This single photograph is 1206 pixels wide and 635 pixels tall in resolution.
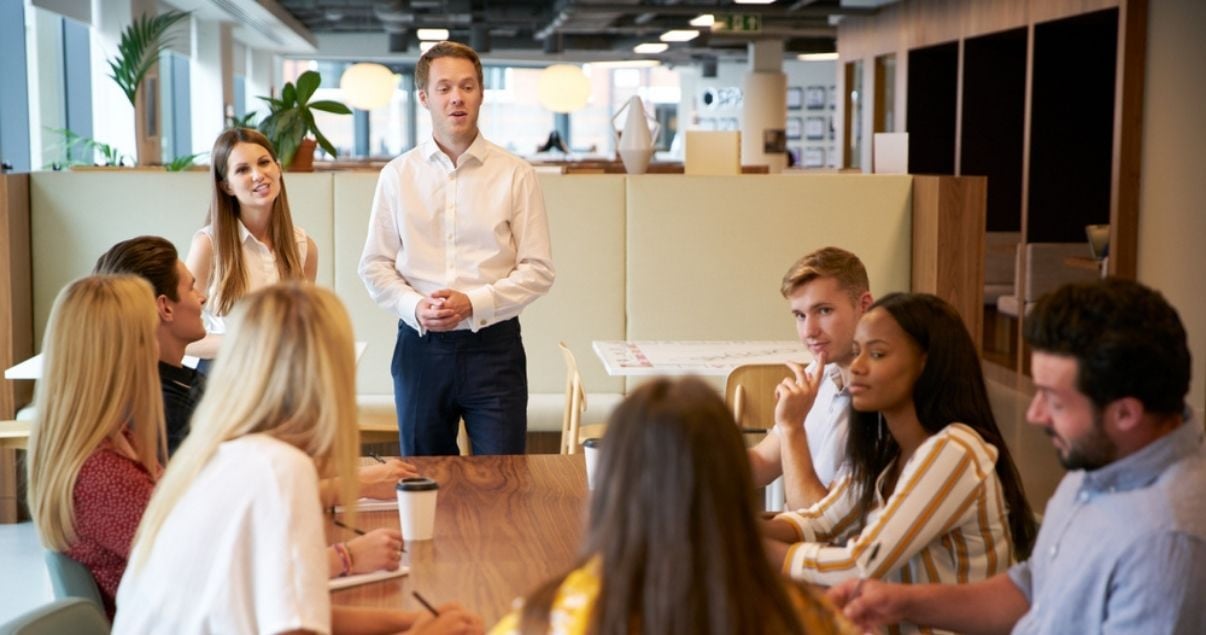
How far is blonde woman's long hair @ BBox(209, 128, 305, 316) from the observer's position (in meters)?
3.82

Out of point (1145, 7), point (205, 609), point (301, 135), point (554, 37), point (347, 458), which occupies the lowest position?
point (205, 609)

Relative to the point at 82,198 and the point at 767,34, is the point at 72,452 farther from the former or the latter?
the point at 767,34

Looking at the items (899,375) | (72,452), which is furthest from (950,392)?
(72,452)

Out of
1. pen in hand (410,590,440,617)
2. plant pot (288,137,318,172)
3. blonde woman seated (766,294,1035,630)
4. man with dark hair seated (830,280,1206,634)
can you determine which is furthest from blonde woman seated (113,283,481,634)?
plant pot (288,137,318,172)

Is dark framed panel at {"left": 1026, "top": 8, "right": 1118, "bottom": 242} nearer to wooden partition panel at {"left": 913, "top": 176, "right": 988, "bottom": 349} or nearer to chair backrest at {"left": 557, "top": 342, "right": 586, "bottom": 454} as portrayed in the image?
wooden partition panel at {"left": 913, "top": 176, "right": 988, "bottom": 349}

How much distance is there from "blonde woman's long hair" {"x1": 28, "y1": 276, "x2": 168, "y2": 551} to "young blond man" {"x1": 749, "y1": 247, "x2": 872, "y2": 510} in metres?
1.14

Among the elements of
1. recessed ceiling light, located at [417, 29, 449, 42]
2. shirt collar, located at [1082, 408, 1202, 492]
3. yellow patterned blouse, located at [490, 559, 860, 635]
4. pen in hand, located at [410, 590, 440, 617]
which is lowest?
pen in hand, located at [410, 590, 440, 617]

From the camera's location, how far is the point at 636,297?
5.94 meters

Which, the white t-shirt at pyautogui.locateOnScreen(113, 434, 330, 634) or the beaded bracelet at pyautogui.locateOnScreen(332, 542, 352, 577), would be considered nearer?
the white t-shirt at pyautogui.locateOnScreen(113, 434, 330, 634)

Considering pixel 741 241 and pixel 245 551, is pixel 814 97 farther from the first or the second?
pixel 245 551

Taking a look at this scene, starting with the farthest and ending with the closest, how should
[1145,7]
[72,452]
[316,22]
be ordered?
[316,22] < [1145,7] < [72,452]

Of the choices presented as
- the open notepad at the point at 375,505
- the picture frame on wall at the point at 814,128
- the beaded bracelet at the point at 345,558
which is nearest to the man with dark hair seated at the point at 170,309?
the open notepad at the point at 375,505

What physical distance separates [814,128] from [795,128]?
1.07 ft

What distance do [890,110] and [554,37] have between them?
9.59 metres
